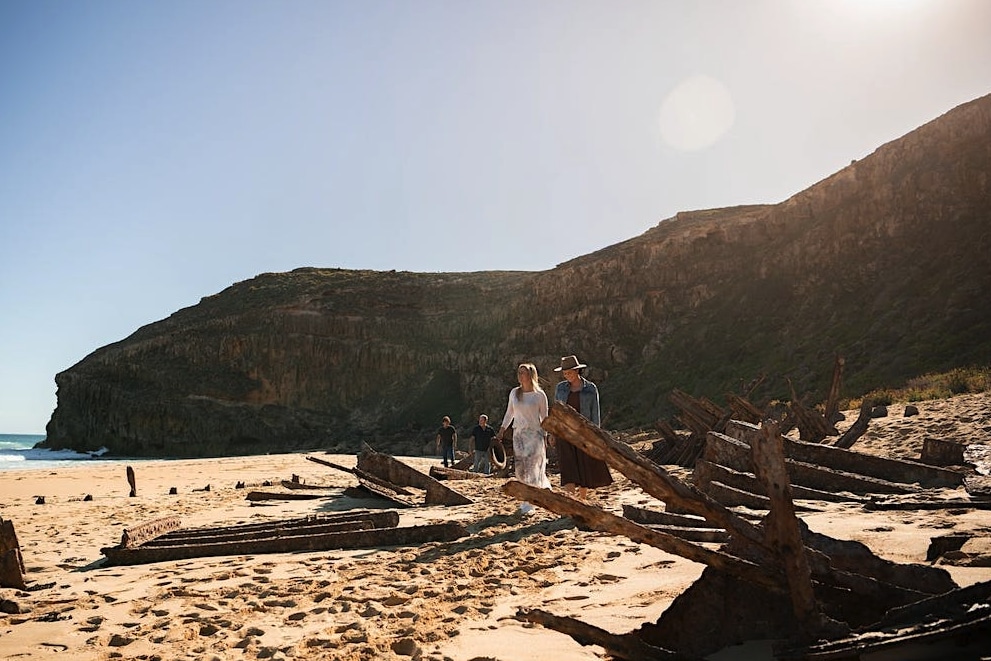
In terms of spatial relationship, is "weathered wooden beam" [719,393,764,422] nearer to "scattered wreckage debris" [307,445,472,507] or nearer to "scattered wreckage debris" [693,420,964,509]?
"scattered wreckage debris" [693,420,964,509]

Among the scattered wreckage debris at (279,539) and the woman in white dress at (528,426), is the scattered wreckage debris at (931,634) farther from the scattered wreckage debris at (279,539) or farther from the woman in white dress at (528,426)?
the woman in white dress at (528,426)

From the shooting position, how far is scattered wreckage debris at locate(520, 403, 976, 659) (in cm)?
235

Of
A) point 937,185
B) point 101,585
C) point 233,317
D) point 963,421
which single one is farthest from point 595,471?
point 233,317

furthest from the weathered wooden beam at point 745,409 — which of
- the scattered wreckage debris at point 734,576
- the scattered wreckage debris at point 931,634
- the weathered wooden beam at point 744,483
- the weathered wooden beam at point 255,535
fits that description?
the scattered wreckage debris at point 931,634

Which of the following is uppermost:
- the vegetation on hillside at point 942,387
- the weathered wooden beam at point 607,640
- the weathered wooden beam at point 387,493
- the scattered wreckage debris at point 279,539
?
the vegetation on hillside at point 942,387

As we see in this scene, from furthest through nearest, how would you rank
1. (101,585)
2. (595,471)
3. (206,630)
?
(595,471)
(101,585)
(206,630)

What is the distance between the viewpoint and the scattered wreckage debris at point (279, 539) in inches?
248

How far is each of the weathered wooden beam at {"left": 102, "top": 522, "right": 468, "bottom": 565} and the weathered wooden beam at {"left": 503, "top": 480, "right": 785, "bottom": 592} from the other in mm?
4279

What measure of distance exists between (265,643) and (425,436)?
4118 centimetres

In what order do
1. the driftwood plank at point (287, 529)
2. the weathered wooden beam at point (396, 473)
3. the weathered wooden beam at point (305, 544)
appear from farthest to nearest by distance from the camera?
the weathered wooden beam at point (396, 473) → the driftwood plank at point (287, 529) → the weathered wooden beam at point (305, 544)

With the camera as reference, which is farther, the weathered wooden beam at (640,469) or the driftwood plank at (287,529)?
the driftwood plank at (287,529)

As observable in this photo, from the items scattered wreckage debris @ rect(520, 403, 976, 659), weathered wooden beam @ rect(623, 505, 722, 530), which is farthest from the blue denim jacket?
scattered wreckage debris @ rect(520, 403, 976, 659)

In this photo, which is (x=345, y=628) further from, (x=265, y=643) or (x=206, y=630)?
(x=206, y=630)

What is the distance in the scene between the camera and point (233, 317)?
59.6 meters
